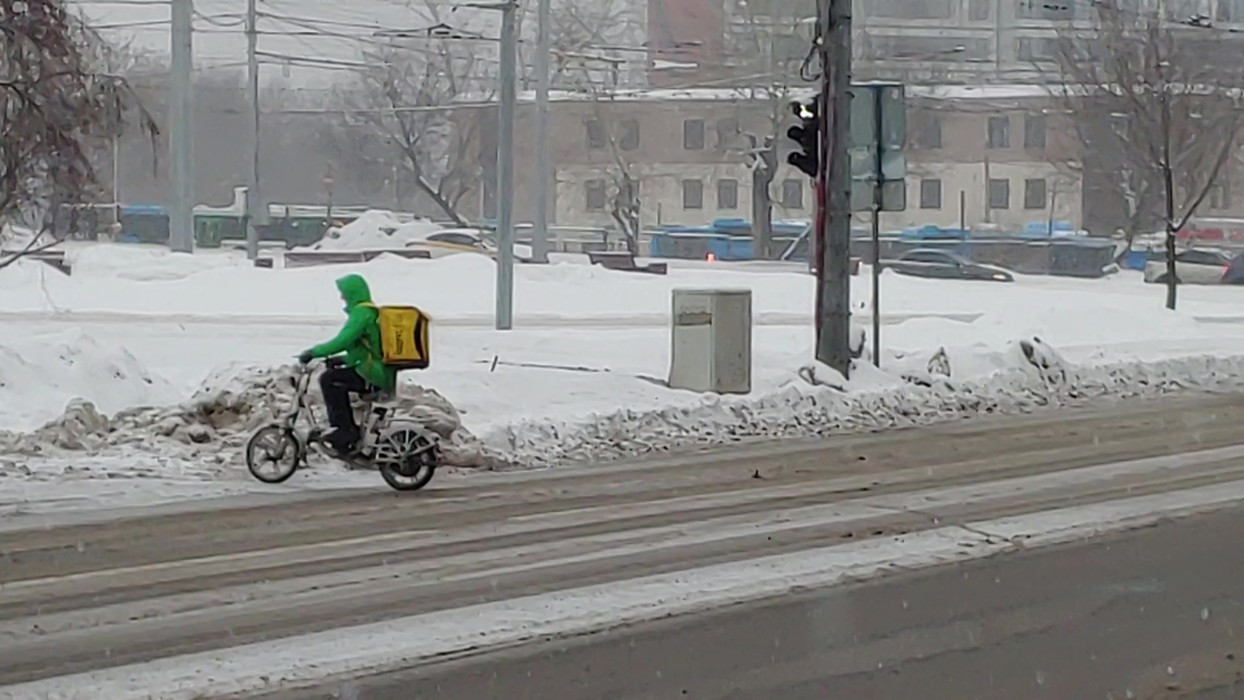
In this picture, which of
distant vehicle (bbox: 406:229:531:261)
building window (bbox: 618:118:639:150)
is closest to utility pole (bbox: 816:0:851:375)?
distant vehicle (bbox: 406:229:531:261)

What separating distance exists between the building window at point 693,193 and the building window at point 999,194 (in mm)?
12815

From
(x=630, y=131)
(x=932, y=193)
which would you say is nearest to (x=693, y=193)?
(x=630, y=131)

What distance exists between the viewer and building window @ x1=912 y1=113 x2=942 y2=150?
76062 millimetres

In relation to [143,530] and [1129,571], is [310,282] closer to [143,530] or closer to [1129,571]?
[143,530]

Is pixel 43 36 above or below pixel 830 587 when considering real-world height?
above

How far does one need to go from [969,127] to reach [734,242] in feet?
56.8

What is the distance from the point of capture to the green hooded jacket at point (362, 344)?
13.1 meters

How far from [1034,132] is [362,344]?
7114cm

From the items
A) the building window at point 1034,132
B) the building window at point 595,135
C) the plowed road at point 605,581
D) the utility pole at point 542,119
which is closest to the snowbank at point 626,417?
the plowed road at point 605,581

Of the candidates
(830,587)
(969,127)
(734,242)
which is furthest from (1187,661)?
(969,127)

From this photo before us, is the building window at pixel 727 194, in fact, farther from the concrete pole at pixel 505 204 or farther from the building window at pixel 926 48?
the concrete pole at pixel 505 204

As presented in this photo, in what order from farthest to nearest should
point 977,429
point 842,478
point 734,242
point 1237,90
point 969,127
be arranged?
1. point 969,127
2. point 734,242
3. point 1237,90
4. point 977,429
5. point 842,478

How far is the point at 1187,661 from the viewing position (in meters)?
8.10

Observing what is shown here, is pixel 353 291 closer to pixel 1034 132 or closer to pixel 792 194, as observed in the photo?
pixel 792 194
